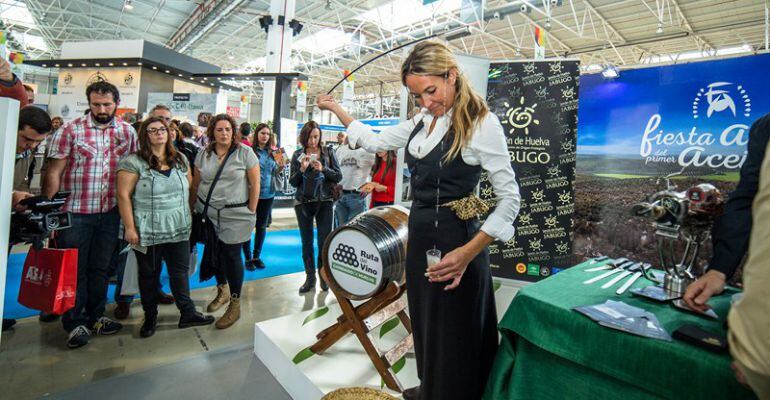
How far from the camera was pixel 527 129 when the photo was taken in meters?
2.68

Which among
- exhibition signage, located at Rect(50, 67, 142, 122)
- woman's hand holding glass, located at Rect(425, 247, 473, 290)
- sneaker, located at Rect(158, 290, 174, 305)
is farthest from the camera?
exhibition signage, located at Rect(50, 67, 142, 122)

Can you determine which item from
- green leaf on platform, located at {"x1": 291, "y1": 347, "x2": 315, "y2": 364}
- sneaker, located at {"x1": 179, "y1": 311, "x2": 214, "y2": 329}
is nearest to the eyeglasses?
sneaker, located at {"x1": 179, "y1": 311, "x2": 214, "y2": 329}

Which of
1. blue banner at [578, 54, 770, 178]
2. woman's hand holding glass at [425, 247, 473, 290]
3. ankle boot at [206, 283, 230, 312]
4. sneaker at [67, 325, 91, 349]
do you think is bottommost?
sneaker at [67, 325, 91, 349]

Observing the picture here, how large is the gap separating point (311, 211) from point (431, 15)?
924 cm

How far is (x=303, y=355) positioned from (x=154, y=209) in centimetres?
144

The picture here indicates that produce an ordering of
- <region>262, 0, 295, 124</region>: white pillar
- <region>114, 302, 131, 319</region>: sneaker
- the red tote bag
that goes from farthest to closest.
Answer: <region>262, 0, 295, 124</region>: white pillar
<region>114, 302, 131, 319</region>: sneaker
the red tote bag

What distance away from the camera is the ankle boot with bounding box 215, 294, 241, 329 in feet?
10.1

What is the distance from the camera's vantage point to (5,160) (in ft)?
3.95

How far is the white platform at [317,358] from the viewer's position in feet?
7.18

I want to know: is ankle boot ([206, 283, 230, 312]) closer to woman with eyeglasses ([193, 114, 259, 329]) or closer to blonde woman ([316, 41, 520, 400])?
woman with eyeglasses ([193, 114, 259, 329])

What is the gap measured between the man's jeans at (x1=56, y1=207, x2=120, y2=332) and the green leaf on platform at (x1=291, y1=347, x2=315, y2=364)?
A: 1.58 meters

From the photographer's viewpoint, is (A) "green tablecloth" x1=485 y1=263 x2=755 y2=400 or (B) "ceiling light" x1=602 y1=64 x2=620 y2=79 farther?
(B) "ceiling light" x1=602 y1=64 x2=620 y2=79

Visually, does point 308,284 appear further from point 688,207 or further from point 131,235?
point 688,207

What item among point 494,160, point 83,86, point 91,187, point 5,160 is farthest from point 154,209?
point 83,86
